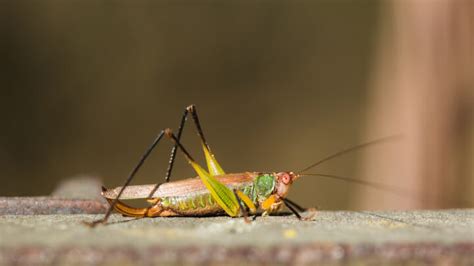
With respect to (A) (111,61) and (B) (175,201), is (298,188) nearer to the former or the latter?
(A) (111,61)

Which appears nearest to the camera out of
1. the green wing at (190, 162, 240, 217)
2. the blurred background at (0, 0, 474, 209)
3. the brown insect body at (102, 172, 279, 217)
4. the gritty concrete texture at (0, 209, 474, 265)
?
the gritty concrete texture at (0, 209, 474, 265)

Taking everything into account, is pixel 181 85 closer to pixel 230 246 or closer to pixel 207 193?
pixel 207 193

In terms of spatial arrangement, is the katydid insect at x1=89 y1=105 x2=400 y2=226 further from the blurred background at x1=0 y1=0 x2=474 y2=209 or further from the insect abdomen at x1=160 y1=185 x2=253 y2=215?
the blurred background at x1=0 y1=0 x2=474 y2=209

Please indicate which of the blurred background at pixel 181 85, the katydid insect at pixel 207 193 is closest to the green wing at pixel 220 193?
the katydid insect at pixel 207 193

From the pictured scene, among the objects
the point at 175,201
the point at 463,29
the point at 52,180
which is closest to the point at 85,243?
the point at 175,201

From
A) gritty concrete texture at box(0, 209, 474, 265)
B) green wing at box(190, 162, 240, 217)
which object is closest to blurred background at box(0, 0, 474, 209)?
green wing at box(190, 162, 240, 217)

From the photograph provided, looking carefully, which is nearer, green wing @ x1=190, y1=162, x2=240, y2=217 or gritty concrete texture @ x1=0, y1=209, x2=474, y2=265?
gritty concrete texture @ x1=0, y1=209, x2=474, y2=265

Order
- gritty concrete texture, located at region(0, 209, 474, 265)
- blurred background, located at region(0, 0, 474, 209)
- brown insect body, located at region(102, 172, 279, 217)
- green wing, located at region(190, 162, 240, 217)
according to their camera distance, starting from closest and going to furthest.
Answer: gritty concrete texture, located at region(0, 209, 474, 265) → brown insect body, located at region(102, 172, 279, 217) → green wing, located at region(190, 162, 240, 217) → blurred background, located at region(0, 0, 474, 209)
